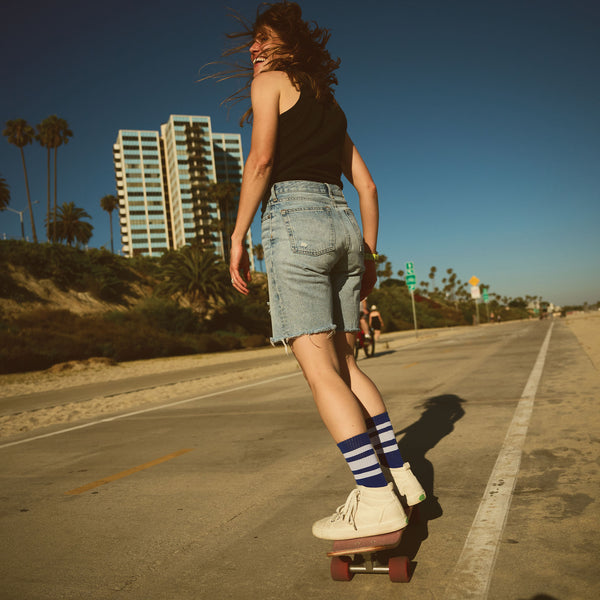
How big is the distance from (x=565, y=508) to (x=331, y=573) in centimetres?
123

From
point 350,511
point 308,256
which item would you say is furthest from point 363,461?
point 308,256

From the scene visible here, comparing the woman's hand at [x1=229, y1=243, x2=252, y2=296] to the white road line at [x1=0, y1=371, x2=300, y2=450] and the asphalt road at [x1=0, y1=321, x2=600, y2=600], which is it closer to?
the asphalt road at [x1=0, y1=321, x2=600, y2=600]

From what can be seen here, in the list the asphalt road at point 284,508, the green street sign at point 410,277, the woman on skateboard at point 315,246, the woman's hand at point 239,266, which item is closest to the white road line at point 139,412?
the asphalt road at point 284,508

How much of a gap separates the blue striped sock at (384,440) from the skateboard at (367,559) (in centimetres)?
48

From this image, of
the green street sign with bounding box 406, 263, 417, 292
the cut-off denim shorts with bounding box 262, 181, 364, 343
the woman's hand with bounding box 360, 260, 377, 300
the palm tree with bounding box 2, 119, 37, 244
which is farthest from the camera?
the palm tree with bounding box 2, 119, 37, 244

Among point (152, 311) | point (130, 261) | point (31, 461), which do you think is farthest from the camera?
point (130, 261)

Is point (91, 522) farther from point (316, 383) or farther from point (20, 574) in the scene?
point (316, 383)

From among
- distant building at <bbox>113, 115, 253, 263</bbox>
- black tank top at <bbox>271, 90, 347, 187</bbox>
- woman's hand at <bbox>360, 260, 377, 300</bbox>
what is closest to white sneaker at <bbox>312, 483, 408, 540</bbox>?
woman's hand at <bbox>360, 260, 377, 300</bbox>

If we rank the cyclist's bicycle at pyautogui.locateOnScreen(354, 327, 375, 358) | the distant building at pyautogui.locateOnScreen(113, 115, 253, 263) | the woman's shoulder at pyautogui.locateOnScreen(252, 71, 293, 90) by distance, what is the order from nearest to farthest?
the woman's shoulder at pyautogui.locateOnScreen(252, 71, 293, 90)
the cyclist's bicycle at pyautogui.locateOnScreen(354, 327, 375, 358)
the distant building at pyautogui.locateOnScreen(113, 115, 253, 263)

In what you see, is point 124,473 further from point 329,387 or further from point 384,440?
point 329,387

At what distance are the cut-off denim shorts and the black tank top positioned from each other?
0.06 metres

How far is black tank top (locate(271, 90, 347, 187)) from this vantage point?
243 cm

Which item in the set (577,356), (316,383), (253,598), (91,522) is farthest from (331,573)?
(577,356)

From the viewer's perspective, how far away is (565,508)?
2475 millimetres
